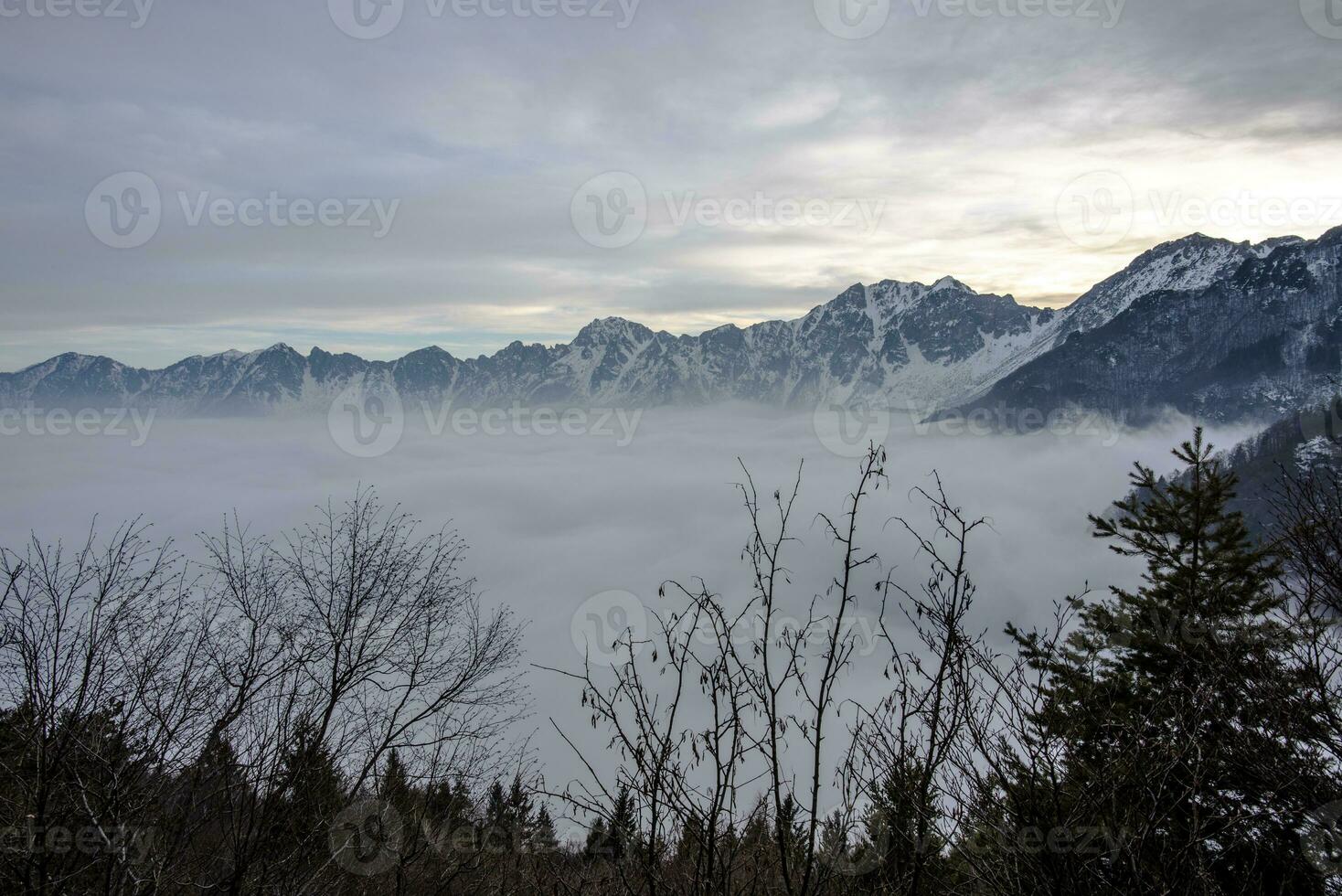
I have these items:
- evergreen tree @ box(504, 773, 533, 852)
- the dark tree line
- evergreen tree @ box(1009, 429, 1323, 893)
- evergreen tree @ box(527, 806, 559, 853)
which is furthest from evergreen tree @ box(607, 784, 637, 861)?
evergreen tree @ box(504, 773, 533, 852)

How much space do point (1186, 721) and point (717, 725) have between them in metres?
5.57

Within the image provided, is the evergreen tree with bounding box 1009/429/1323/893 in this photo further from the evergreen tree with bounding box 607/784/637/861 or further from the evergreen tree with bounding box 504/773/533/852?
the evergreen tree with bounding box 504/773/533/852

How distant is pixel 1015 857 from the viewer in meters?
4.02

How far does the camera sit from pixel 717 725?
131 inches

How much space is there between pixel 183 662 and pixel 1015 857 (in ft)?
28.6

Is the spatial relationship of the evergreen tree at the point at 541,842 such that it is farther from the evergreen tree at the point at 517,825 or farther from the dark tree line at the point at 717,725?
the evergreen tree at the point at 517,825

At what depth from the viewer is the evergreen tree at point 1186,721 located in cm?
412

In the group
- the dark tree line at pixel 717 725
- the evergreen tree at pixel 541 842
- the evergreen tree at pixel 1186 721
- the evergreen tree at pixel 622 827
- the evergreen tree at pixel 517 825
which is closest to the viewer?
the evergreen tree at pixel 622 827

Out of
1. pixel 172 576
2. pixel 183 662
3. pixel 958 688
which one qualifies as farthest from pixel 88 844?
pixel 958 688

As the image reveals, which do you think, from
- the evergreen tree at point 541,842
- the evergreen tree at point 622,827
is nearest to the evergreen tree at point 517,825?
the evergreen tree at point 541,842

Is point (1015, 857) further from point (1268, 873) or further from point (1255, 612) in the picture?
point (1255, 612)

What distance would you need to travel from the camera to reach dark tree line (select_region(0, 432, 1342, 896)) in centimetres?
364

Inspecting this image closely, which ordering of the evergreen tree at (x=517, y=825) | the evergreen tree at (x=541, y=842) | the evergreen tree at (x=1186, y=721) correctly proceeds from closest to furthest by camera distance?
the evergreen tree at (x=1186, y=721) → the evergreen tree at (x=541, y=842) → the evergreen tree at (x=517, y=825)

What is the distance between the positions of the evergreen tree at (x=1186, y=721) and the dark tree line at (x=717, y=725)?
0.07 metres
